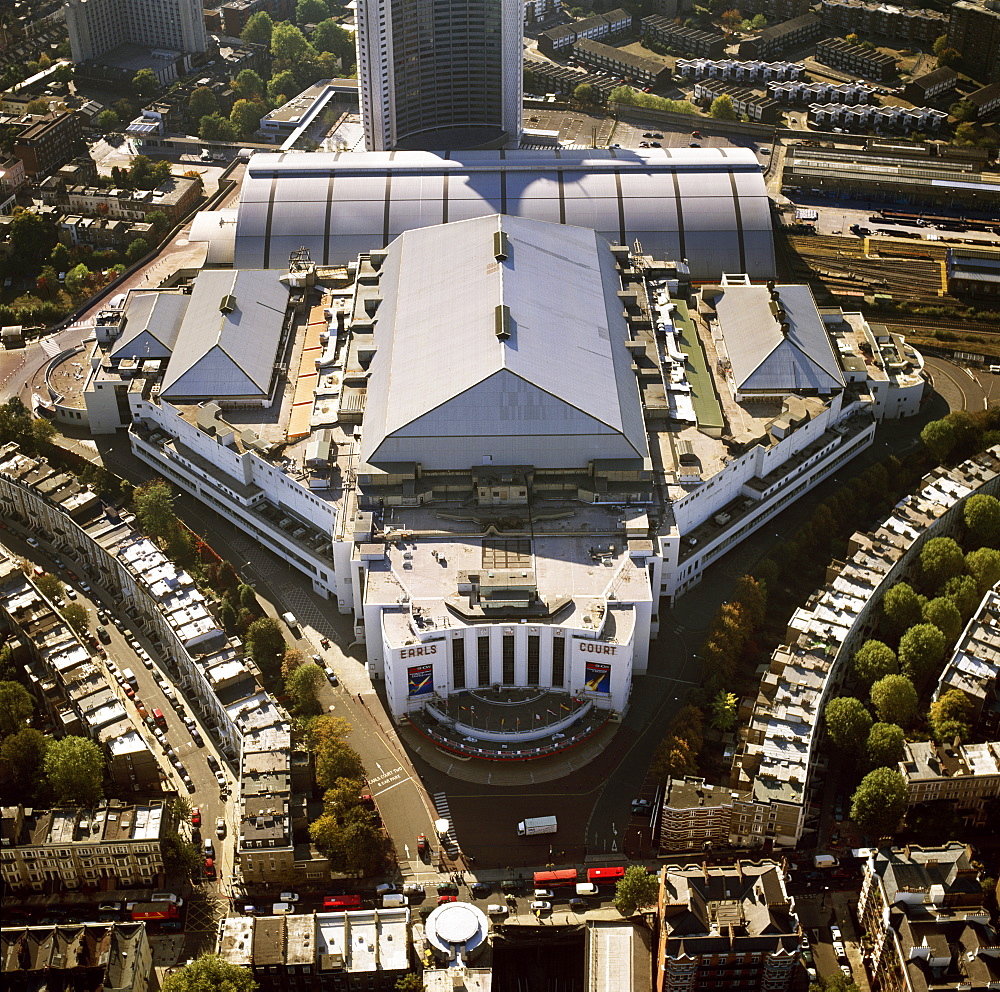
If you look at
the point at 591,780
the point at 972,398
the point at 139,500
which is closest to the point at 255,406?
the point at 139,500

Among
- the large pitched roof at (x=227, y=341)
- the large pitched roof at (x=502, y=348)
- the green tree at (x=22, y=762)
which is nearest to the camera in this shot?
the green tree at (x=22, y=762)

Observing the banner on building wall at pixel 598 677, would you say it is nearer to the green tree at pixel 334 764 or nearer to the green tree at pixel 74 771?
the green tree at pixel 334 764

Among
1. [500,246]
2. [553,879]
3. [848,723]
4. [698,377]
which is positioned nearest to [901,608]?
[848,723]

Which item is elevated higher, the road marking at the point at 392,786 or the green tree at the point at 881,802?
the green tree at the point at 881,802

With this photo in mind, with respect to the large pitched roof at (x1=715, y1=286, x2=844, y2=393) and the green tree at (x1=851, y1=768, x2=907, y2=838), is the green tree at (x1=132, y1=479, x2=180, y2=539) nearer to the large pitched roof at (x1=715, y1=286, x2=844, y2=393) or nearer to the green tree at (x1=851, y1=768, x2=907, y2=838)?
the large pitched roof at (x1=715, y1=286, x2=844, y2=393)

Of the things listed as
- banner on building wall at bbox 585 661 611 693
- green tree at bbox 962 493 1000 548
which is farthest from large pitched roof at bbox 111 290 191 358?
green tree at bbox 962 493 1000 548

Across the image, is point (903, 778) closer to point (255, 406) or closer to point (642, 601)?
point (642, 601)

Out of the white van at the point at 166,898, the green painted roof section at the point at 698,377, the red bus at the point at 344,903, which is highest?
the green painted roof section at the point at 698,377

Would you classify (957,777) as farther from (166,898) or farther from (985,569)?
(166,898)

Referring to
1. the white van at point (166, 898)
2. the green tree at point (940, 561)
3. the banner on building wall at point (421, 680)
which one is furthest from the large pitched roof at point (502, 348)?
the white van at point (166, 898)
